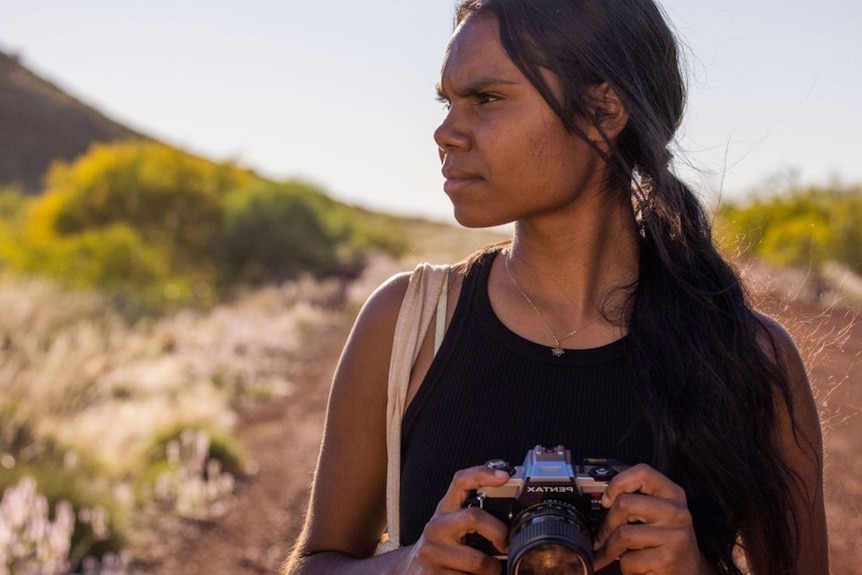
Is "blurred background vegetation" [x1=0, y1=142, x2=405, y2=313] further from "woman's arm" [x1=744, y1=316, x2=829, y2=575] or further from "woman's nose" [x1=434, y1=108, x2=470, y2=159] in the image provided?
"woman's arm" [x1=744, y1=316, x2=829, y2=575]

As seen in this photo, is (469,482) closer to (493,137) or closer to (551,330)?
(551,330)

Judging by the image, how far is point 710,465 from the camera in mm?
2080

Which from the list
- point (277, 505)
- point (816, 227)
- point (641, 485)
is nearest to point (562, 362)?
point (641, 485)

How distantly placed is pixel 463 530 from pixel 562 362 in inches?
18.7

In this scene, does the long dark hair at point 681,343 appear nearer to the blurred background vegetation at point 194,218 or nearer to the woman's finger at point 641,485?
the woman's finger at point 641,485

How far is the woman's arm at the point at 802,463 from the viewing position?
2.12 metres

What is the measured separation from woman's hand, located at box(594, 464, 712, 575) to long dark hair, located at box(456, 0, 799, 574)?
0.24 m

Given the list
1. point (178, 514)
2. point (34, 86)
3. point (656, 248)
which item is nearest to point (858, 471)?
point (178, 514)

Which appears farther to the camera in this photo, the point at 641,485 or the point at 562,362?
the point at 562,362

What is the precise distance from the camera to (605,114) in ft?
7.30

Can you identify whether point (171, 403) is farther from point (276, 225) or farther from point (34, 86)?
point (34, 86)

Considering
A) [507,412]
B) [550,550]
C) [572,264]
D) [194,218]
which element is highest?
[194,218]

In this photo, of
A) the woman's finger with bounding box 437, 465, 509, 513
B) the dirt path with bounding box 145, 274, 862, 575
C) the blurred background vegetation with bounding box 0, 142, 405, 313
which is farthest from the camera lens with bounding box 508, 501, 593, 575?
the blurred background vegetation with bounding box 0, 142, 405, 313

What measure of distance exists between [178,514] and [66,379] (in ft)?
10.4
